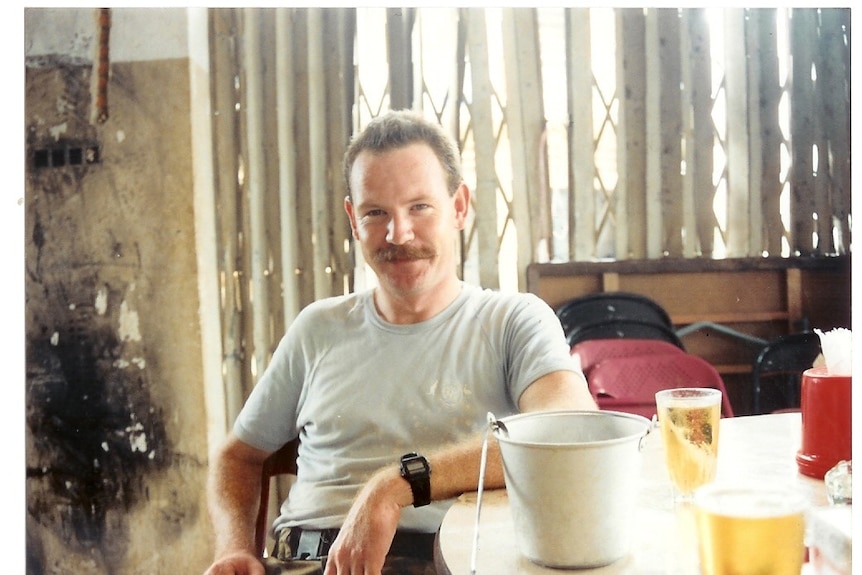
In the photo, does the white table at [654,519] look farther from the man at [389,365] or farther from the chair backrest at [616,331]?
the chair backrest at [616,331]

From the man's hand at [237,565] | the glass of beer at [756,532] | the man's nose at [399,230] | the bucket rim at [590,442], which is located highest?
the man's nose at [399,230]

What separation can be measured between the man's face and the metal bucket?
475 mm

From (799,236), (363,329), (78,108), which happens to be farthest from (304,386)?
(799,236)

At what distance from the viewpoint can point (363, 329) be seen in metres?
1.11

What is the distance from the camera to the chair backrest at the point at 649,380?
1167 mm

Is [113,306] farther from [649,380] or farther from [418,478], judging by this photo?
[649,380]

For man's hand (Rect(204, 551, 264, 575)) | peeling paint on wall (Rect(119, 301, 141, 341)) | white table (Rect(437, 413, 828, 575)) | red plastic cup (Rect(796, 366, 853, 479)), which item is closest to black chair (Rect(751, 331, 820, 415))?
white table (Rect(437, 413, 828, 575))

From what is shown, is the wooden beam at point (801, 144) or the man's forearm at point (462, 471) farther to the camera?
the wooden beam at point (801, 144)

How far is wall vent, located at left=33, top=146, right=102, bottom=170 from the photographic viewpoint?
39.6 inches

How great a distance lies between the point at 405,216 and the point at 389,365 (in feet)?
0.77

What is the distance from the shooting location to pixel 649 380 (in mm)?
1198

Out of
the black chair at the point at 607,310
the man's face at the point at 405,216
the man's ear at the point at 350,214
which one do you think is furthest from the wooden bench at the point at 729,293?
the man's ear at the point at 350,214

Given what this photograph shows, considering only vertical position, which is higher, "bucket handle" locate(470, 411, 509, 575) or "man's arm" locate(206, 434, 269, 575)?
"bucket handle" locate(470, 411, 509, 575)

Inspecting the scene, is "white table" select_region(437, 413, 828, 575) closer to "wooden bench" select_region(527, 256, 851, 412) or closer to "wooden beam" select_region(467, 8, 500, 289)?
"wooden bench" select_region(527, 256, 851, 412)
